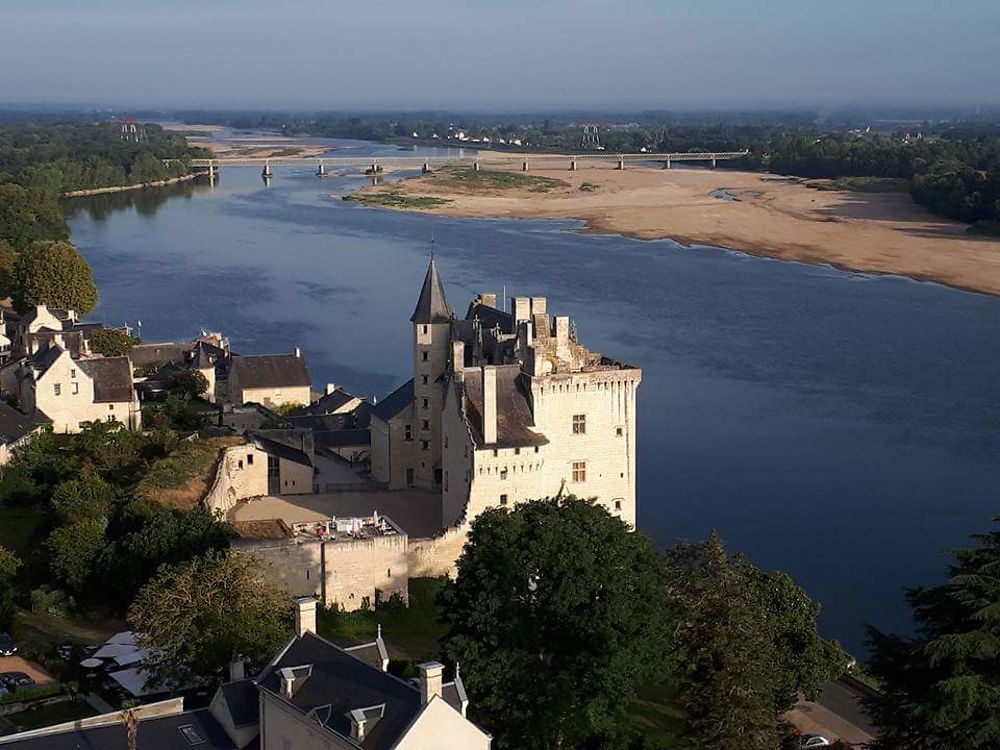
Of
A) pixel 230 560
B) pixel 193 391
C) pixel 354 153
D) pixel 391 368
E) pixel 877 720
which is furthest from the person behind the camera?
pixel 354 153

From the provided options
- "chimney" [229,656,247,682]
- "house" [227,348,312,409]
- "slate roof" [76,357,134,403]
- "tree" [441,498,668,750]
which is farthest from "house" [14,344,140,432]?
"chimney" [229,656,247,682]

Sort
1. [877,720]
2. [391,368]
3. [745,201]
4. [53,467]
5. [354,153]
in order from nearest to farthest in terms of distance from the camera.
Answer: [877,720] → [53,467] → [391,368] → [745,201] → [354,153]

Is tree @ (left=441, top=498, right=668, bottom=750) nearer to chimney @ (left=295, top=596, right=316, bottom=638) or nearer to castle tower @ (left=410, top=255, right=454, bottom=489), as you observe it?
chimney @ (left=295, top=596, right=316, bottom=638)

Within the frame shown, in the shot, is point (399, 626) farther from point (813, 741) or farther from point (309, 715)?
point (309, 715)

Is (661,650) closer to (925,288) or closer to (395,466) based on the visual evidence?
(395,466)

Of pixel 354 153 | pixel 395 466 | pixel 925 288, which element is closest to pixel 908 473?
pixel 395 466

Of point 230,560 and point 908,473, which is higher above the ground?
point 230,560
